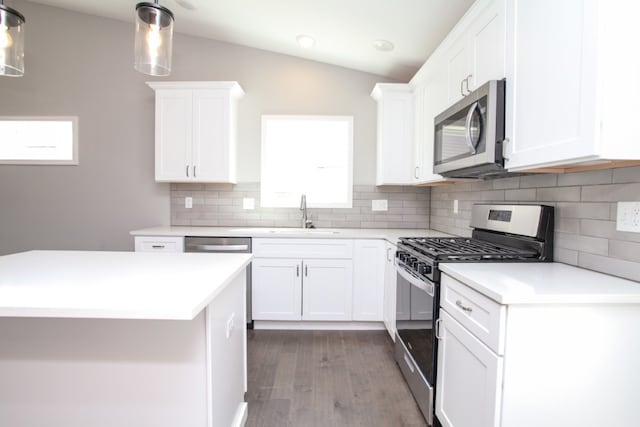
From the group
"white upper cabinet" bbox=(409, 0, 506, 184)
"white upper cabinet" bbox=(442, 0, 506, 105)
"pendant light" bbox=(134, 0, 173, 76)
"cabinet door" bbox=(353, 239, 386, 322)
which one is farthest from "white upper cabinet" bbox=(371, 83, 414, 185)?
"pendant light" bbox=(134, 0, 173, 76)

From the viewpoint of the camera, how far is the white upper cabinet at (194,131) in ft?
9.81

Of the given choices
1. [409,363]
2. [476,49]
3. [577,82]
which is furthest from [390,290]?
[577,82]

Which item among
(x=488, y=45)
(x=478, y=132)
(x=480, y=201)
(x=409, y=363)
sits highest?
(x=488, y=45)

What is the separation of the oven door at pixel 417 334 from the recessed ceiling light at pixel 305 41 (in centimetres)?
217

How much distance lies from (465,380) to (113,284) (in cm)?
143

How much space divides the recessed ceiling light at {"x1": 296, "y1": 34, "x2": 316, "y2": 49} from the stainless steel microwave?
5.10 ft

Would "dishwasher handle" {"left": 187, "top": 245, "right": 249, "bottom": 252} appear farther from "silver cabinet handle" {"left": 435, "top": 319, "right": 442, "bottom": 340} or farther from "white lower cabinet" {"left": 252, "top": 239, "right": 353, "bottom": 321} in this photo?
Result: "silver cabinet handle" {"left": 435, "top": 319, "right": 442, "bottom": 340}

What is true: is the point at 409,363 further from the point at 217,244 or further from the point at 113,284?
the point at 217,244

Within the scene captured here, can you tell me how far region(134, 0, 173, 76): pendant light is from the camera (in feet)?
4.54

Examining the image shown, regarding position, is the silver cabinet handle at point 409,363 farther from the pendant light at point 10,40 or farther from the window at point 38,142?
the window at point 38,142

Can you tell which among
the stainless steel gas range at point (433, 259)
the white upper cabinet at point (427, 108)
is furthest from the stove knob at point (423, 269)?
the white upper cabinet at point (427, 108)

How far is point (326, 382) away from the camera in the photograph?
2084mm

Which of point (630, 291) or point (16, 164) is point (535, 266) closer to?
point (630, 291)

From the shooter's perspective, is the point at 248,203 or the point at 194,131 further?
the point at 248,203
